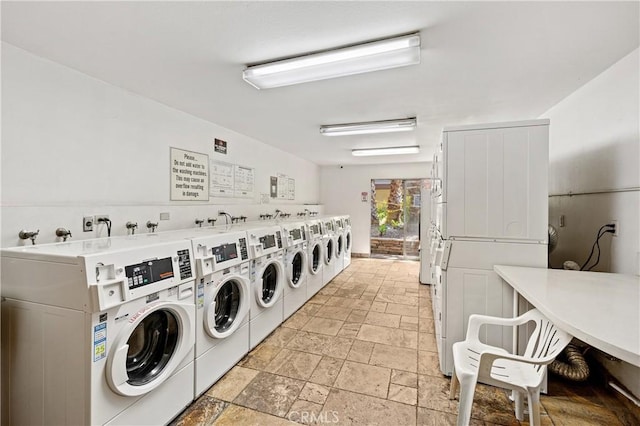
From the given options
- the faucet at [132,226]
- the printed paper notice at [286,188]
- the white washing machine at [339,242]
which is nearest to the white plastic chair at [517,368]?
the faucet at [132,226]

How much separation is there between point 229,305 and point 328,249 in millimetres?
2534

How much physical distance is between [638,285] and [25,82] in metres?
3.97

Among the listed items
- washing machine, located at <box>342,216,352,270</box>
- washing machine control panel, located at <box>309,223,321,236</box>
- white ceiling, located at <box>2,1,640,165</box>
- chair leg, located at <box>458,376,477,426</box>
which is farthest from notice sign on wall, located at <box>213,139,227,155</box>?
chair leg, located at <box>458,376,477,426</box>

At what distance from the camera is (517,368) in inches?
65.9

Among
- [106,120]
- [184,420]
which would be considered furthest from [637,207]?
[106,120]

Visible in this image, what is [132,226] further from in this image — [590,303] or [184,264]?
[590,303]

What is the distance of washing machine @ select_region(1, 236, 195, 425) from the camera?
132 centimetres

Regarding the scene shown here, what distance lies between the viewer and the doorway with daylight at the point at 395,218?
6.82 meters

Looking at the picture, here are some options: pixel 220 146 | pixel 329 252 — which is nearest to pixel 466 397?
pixel 329 252

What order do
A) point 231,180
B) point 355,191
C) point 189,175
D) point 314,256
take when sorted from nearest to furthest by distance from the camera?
point 189,175 < point 231,180 < point 314,256 < point 355,191

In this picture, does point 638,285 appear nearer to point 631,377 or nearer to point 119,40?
point 631,377

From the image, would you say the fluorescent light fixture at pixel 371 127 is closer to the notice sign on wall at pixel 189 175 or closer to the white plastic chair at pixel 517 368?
the notice sign on wall at pixel 189 175

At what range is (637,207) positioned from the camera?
1903 mm

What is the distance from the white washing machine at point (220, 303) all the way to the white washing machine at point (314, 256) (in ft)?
4.70
